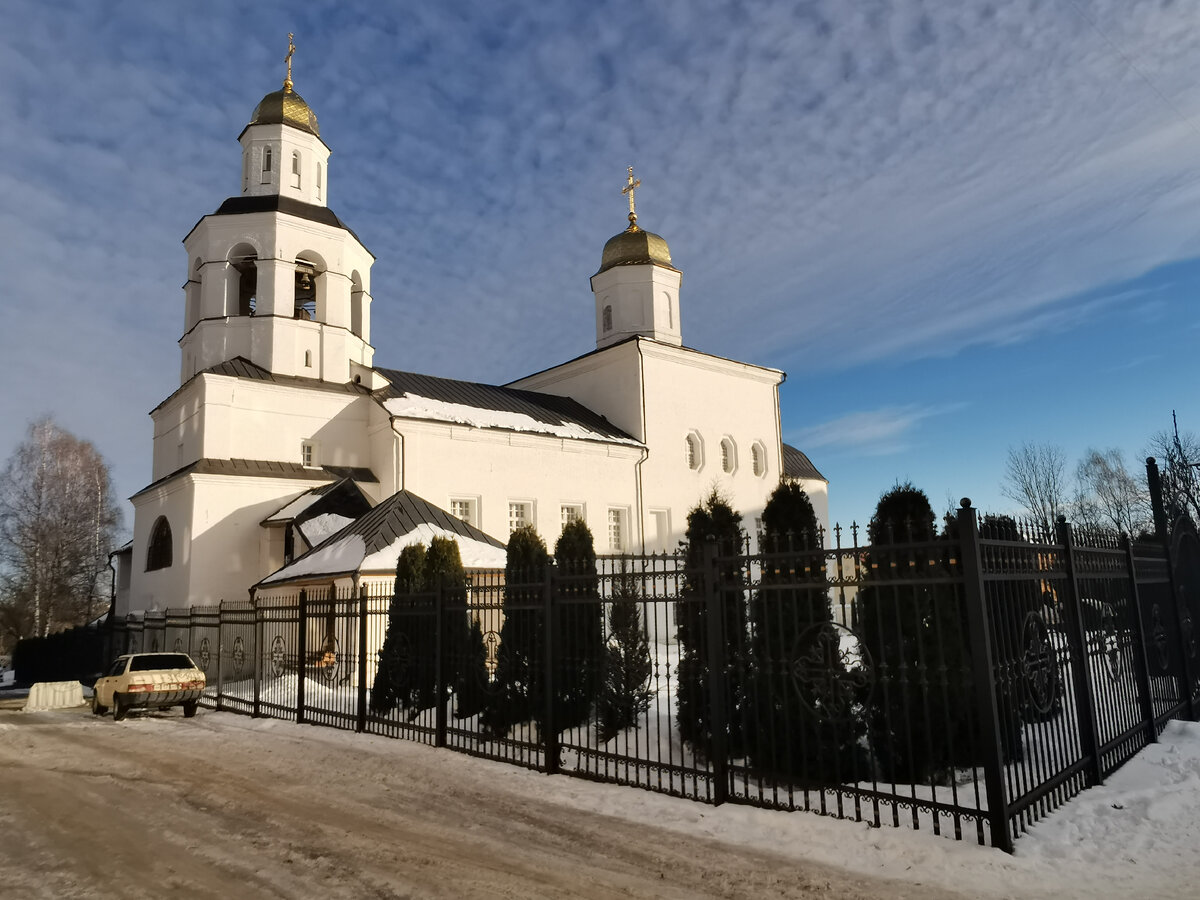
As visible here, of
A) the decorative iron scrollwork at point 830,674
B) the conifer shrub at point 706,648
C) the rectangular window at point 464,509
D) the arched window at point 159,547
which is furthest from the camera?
the rectangular window at point 464,509

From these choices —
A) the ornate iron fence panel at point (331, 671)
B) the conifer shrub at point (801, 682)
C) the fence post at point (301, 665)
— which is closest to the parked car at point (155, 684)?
the ornate iron fence panel at point (331, 671)

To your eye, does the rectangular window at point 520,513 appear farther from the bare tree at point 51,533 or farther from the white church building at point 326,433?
the bare tree at point 51,533

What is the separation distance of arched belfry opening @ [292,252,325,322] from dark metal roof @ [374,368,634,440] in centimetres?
273

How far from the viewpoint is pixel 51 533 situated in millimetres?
34312

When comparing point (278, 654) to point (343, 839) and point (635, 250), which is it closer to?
point (343, 839)

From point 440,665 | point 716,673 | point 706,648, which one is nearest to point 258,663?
point 440,665

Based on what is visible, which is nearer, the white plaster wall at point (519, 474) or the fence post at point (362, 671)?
the fence post at point (362, 671)

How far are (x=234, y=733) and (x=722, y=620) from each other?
8415 millimetres

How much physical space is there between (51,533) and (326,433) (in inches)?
708

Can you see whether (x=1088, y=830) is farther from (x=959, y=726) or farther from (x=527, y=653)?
(x=527, y=653)

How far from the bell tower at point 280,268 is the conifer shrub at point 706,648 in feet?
66.5

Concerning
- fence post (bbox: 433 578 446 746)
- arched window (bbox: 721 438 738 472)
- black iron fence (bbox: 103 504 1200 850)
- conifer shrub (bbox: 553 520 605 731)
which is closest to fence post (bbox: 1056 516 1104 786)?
black iron fence (bbox: 103 504 1200 850)

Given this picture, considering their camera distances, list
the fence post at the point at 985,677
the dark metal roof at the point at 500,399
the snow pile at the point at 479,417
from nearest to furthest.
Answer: the fence post at the point at 985,677, the snow pile at the point at 479,417, the dark metal roof at the point at 500,399

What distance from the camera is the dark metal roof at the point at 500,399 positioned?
87.7ft
